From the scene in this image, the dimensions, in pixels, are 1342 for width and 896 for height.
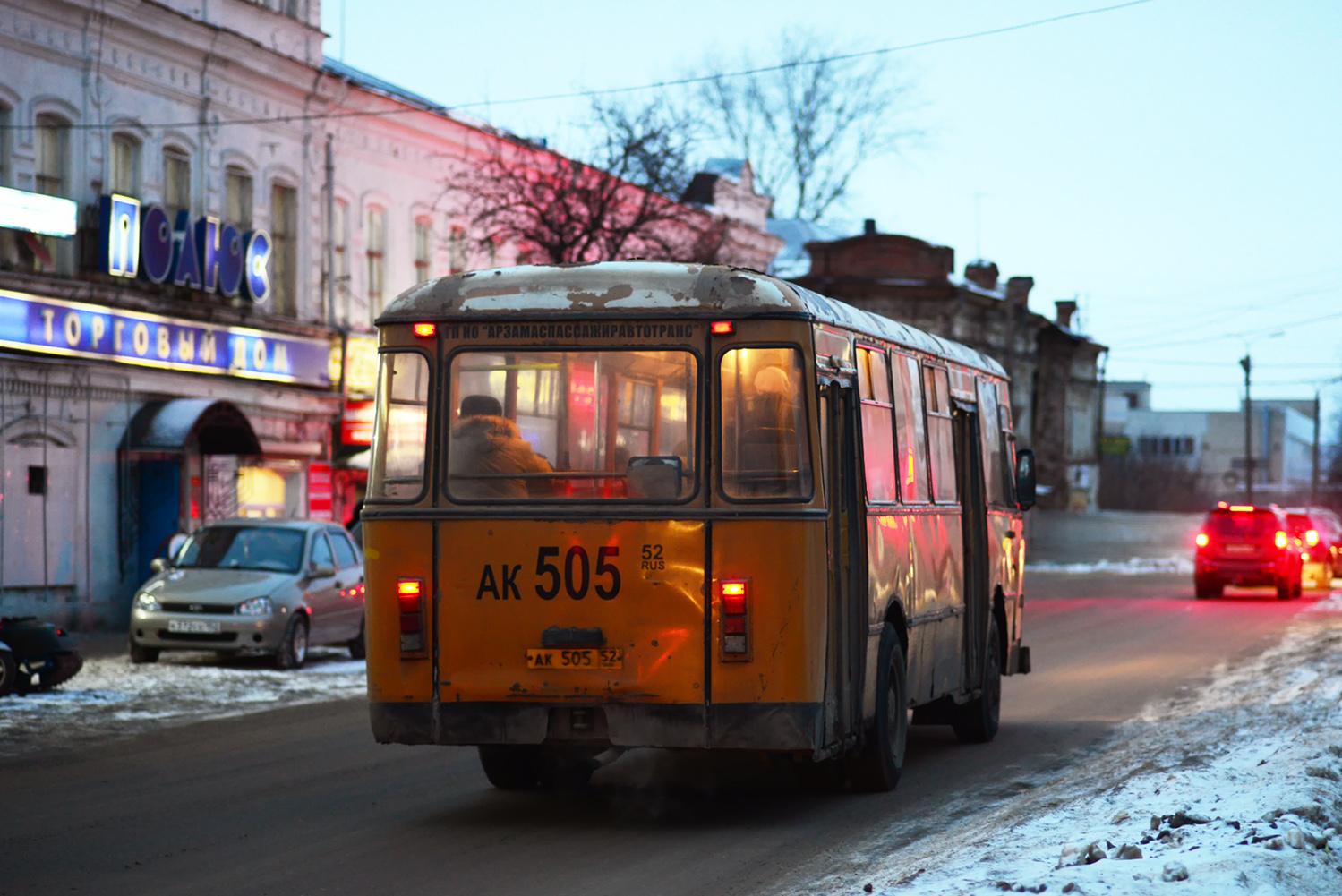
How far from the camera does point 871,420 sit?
35.4 feet

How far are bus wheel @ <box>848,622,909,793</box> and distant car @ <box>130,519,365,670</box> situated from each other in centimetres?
1034

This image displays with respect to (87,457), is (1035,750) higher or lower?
lower

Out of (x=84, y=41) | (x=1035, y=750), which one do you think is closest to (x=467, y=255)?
(x=84, y=41)

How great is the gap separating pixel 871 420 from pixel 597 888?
146 inches

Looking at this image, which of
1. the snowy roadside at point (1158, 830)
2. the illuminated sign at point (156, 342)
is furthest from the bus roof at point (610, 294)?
the illuminated sign at point (156, 342)

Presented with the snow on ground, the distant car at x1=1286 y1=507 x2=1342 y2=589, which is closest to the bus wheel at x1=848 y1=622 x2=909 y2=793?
the snow on ground

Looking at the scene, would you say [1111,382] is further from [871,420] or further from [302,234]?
[871,420]

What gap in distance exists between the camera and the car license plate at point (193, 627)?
20.0 metres

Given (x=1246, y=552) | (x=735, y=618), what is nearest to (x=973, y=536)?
(x=735, y=618)

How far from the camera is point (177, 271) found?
92.7ft

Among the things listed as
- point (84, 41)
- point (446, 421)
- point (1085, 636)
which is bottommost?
point (1085, 636)

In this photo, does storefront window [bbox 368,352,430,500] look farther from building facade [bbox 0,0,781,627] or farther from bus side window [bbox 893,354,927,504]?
building facade [bbox 0,0,781,627]

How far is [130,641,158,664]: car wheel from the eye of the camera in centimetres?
2050

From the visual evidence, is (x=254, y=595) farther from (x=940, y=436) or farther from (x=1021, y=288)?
(x=1021, y=288)
